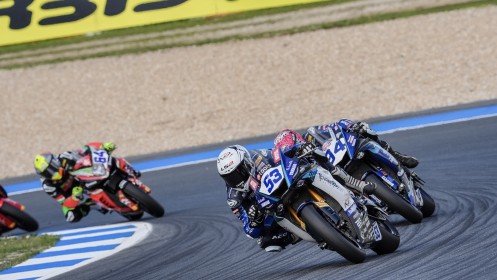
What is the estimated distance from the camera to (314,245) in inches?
425

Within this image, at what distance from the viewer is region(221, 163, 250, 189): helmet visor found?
8.90m

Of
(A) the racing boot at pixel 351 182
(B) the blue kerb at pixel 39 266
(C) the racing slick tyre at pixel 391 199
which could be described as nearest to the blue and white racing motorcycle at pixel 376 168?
(C) the racing slick tyre at pixel 391 199

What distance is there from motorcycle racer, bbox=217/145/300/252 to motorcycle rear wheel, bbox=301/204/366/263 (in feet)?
1.55

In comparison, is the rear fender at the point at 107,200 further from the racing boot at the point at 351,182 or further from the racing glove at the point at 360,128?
the racing boot at the point at 351,182

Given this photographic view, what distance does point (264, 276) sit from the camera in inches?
373

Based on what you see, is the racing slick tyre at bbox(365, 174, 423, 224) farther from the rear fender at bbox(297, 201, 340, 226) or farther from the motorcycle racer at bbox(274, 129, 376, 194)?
the rear fender at bbox(297, 201, 340, 226)

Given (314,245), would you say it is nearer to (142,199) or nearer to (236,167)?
(236,167)

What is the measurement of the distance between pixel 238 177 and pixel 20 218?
778cm

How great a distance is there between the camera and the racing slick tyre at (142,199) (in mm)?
14945

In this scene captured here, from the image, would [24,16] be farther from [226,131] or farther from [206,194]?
[206,194]

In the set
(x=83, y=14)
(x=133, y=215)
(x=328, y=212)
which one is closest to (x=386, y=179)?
(x=328, y=212)

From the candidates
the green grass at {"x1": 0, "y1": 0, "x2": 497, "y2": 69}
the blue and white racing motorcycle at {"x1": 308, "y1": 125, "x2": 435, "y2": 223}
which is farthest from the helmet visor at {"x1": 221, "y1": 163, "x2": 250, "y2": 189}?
the green grass at {"x1": 0, "y1": 0, "x2": 497, "y2": 69}

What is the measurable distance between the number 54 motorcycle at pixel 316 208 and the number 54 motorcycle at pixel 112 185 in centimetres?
626

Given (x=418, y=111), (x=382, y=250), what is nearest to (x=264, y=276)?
(x=382, y=250)
